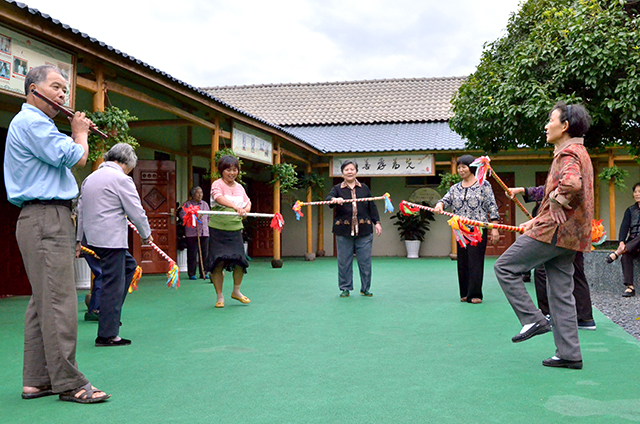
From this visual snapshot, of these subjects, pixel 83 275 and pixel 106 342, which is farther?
pixel 83 275

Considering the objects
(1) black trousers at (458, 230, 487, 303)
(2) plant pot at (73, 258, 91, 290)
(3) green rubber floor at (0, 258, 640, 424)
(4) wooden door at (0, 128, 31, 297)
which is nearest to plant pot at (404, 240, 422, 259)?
(1) black trousers at (458, 230, 487, 303)

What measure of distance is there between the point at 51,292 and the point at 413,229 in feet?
43.8

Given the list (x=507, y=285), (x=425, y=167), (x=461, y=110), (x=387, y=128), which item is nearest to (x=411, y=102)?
(x=387, y=128)

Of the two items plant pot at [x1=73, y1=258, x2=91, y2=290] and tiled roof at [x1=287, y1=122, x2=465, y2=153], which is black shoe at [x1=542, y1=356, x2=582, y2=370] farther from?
tiled roof at [x1=287, y1=122, x2=465, y2=153]

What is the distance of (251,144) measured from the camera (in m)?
10.9

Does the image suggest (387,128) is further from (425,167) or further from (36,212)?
(36,212)

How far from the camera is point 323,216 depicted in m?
16.4

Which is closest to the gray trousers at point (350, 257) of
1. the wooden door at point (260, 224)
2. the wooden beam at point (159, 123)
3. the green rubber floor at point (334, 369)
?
the green rubber floor at point (334, 369)

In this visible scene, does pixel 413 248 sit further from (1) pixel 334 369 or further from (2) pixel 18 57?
(1) pixel 334 369

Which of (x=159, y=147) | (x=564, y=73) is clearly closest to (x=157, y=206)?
(x=159, y=147)

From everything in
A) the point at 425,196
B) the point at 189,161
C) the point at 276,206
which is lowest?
the point at 276,206

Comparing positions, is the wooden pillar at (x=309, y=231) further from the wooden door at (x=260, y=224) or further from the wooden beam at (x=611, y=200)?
the wooden beam at (x=611, y=200)

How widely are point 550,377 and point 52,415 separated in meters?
2.65

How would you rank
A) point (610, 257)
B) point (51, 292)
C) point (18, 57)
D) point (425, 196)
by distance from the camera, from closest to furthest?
point (51, 292) < point (18, 57) < point (610, 257) < point (425, 196)
